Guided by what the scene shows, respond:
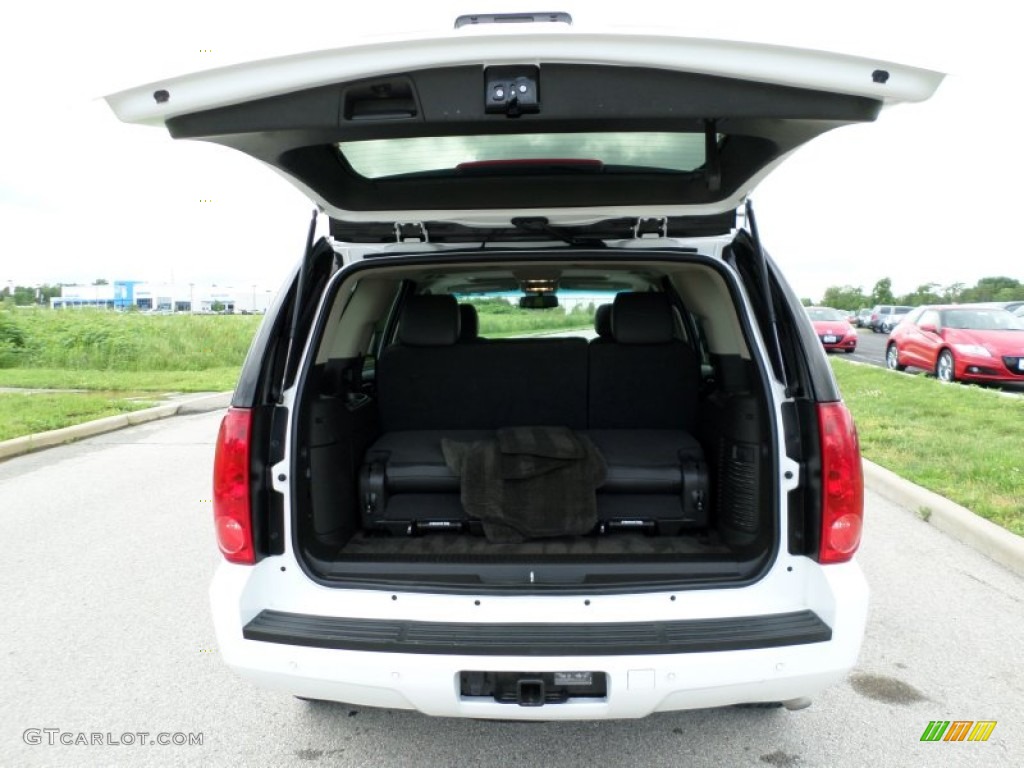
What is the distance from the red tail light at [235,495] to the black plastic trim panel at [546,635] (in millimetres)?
228

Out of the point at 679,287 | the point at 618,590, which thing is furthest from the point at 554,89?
the point at 679,287

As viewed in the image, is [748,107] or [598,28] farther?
[748,107]

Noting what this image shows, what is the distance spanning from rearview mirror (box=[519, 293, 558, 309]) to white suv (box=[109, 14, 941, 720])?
5.23 feet

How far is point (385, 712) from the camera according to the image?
9.25ft

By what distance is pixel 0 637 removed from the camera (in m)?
3.48

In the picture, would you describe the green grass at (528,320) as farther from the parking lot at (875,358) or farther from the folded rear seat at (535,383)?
the parking lot at (875,358)

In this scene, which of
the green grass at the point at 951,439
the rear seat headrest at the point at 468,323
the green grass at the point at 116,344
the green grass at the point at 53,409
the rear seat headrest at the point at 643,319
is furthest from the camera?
the green grass at the point at 116,344

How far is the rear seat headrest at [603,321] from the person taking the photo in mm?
4289

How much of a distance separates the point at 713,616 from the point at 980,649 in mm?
1857

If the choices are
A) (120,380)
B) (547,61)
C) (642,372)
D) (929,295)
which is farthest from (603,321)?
(929,295)

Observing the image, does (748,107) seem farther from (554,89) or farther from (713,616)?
(713,616)

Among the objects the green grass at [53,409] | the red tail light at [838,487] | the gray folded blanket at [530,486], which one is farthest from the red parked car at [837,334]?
the red tail light at [838,487]

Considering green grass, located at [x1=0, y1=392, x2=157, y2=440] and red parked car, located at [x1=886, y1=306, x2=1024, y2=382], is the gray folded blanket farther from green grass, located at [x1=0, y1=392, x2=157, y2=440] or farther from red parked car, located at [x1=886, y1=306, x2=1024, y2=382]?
red parked car, located at [x1=886, y1=306, x2=1024, y2=382]

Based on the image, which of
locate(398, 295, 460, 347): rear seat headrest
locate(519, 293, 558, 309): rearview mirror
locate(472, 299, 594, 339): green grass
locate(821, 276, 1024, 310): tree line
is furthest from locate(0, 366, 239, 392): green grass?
locate(821, 276, 1024, 310): tree line
